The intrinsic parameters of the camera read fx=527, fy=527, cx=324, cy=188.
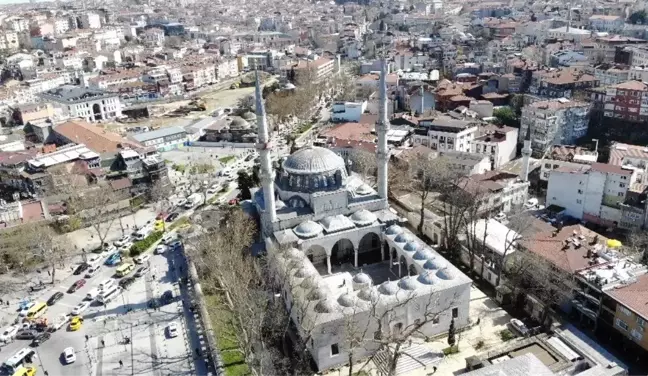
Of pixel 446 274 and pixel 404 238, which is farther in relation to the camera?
pixel 404 238

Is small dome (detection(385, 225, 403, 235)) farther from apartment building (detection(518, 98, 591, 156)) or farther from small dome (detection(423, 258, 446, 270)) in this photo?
apartment building (detection(518, 98, 591, 156))

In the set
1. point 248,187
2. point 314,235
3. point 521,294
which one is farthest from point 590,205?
point 248,187

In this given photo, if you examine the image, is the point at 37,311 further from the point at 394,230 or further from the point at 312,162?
the point at 394,230

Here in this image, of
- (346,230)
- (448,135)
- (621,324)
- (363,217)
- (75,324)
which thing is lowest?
(75,324)

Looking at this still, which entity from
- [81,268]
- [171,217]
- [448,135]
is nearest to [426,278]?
[81,268]

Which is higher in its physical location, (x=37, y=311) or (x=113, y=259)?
(x=113, y=259)

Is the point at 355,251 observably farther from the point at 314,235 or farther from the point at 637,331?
the point at 637,331
